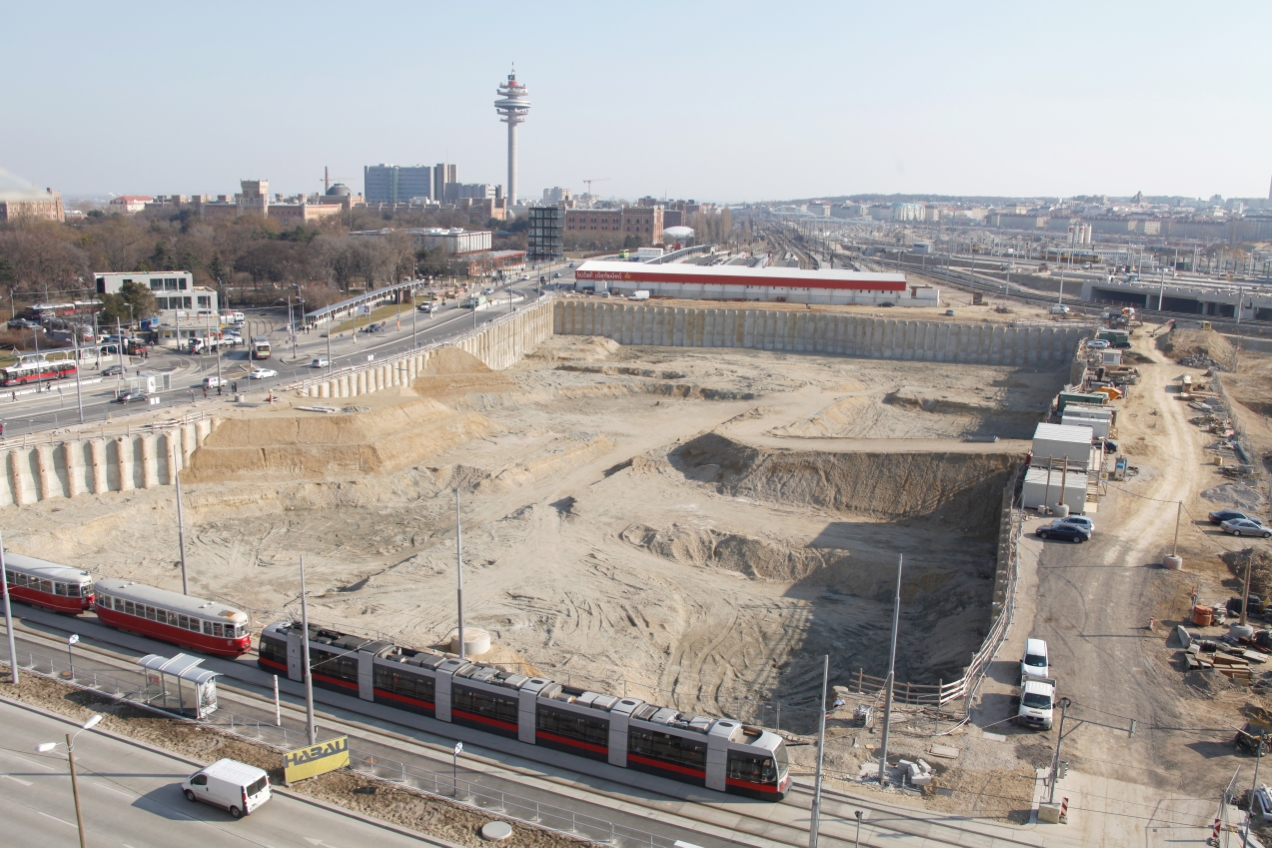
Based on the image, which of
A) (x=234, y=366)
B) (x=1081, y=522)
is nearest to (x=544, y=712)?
(x=1081, y=522)

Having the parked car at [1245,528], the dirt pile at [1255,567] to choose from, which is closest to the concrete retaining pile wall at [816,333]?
the parked car at [1245,528]

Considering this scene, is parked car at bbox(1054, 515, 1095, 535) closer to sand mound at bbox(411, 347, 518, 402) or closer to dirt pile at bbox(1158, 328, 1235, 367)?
sand mound at bbox(411, 347, 518, 402)

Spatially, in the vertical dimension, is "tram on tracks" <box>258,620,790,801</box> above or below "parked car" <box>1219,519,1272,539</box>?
below

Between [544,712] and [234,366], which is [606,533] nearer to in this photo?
[544,712]

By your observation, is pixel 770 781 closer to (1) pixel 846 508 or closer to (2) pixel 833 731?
(2) pixel 833 731

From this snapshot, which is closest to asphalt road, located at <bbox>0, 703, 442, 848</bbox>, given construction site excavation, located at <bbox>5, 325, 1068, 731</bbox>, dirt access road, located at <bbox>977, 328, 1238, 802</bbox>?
construction site excavation, located at <bbox>5, 325, 1068, 731</bbox>

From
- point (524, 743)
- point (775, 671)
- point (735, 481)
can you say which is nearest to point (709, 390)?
point (735, 481)
